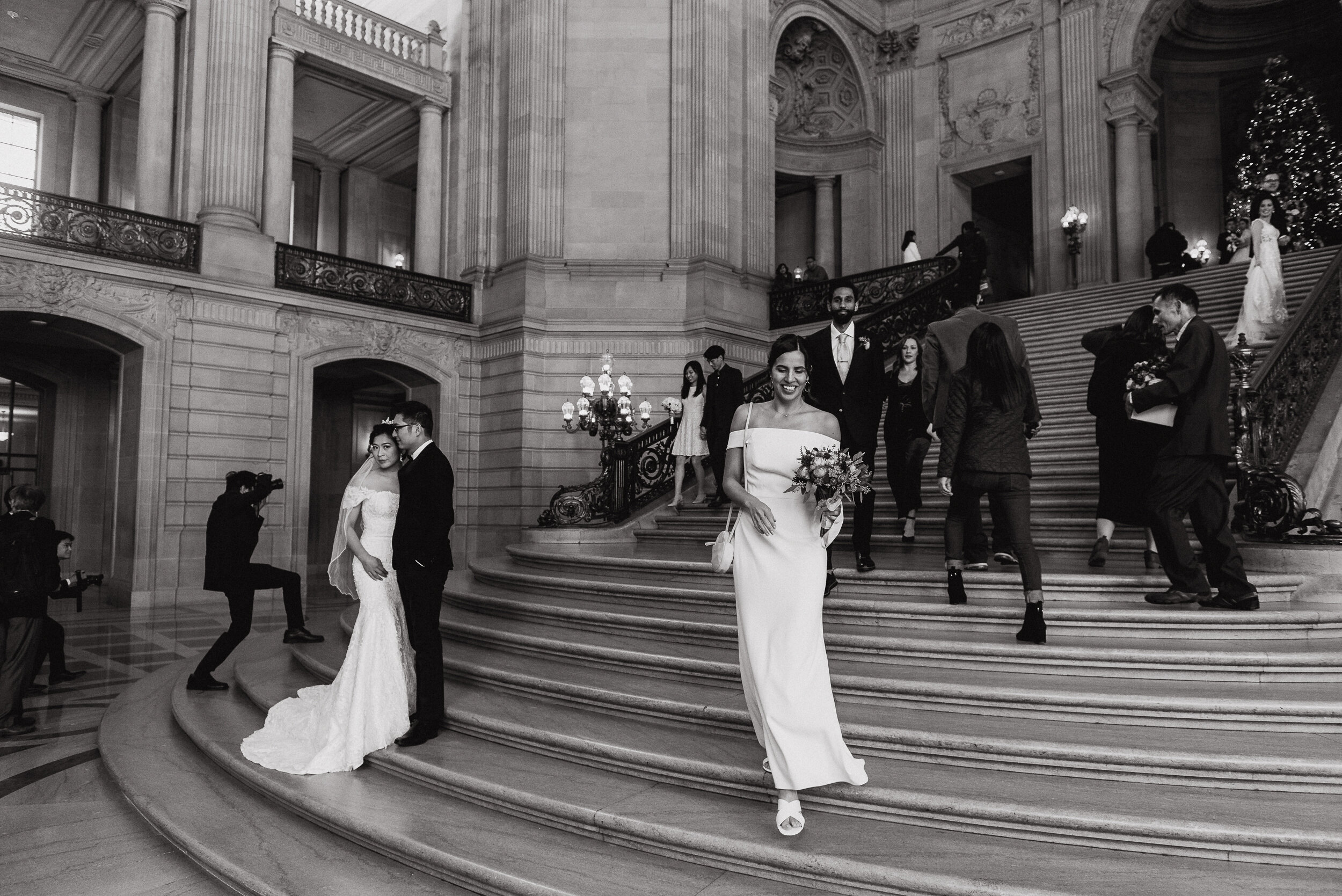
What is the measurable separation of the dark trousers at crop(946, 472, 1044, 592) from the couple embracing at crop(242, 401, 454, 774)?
2775 millimetres

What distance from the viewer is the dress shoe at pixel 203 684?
5.76 meters

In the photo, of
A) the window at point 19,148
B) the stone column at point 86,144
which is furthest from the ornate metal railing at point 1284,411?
the window at point 19,148

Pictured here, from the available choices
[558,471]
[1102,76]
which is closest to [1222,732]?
[558,471]

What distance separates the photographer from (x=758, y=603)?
300 cm

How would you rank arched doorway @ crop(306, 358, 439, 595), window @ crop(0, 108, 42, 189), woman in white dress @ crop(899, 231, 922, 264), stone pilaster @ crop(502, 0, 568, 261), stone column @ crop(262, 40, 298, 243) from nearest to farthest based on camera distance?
→ stone column @ crop(262, 40, 298, 243) → stone pilaster @ crop(502, 0, 568, 261) → woman in white dress @ crop(899, 231, 922, 264) → window @ crop(0, 108, 42, 189) → arched doorway @ crop(306, 358, 439, 595)

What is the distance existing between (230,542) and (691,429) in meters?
4.61

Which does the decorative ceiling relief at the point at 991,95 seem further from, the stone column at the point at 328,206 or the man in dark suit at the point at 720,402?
the stone column at the point at 328,206

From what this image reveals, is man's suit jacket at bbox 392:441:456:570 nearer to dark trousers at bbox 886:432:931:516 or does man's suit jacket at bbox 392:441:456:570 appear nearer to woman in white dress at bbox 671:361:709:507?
dark trousers at bbox 886:432:931:516

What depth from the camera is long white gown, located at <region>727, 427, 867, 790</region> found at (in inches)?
115

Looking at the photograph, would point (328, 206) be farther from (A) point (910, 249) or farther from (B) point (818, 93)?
(A) point (910, 249)

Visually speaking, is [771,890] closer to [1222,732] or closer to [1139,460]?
[1222,732]

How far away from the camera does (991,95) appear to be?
18.7m

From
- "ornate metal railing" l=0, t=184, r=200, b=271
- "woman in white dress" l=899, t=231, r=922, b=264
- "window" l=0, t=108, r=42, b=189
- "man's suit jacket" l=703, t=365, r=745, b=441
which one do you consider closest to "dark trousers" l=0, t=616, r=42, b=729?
"man's suit jacket" l=703, t=365, r=745, b=441

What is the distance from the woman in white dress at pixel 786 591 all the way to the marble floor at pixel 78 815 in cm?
220
